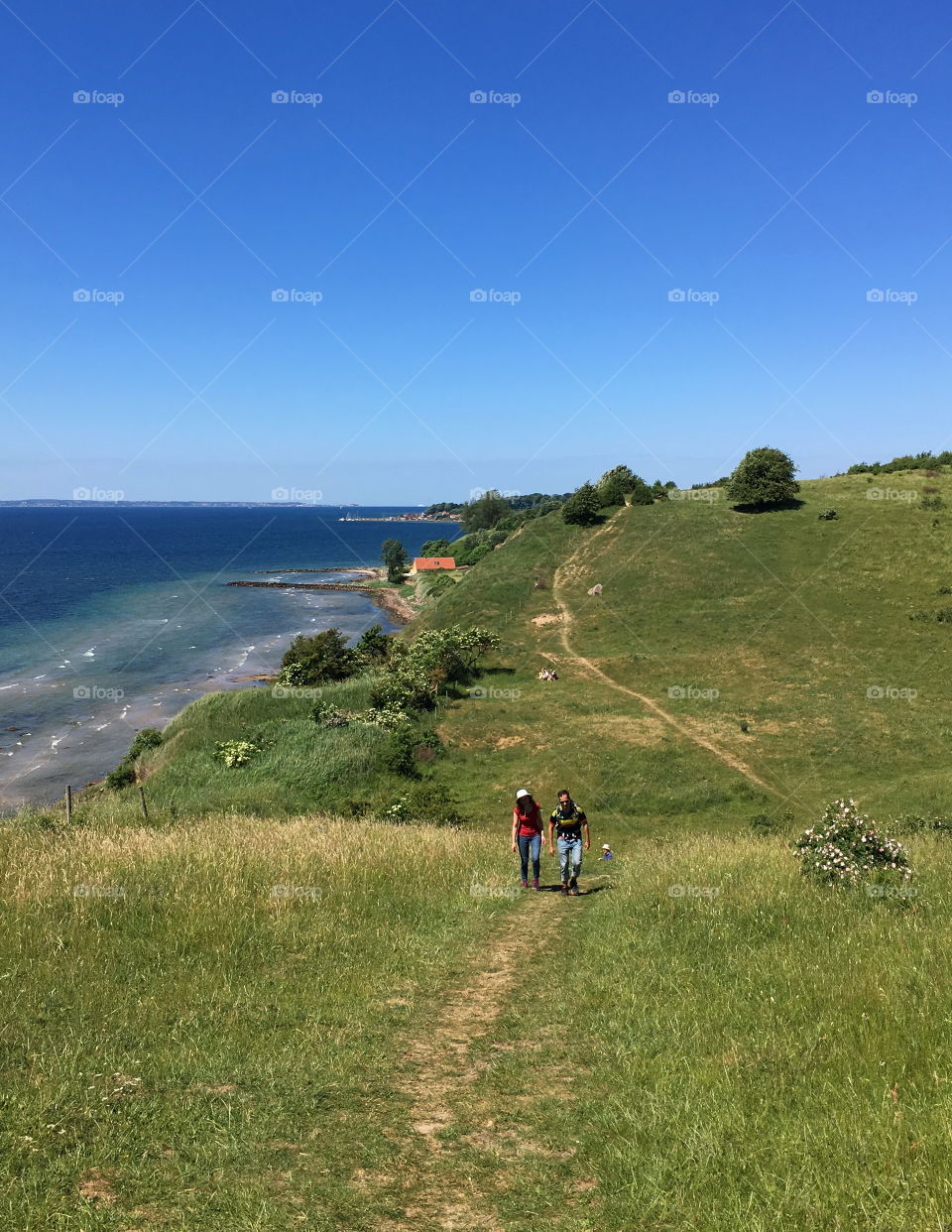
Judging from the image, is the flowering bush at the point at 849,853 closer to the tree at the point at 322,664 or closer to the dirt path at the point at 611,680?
the dirt path at the point at 611,680

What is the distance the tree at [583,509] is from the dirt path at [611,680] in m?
1.85

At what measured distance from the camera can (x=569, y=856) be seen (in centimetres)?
1440

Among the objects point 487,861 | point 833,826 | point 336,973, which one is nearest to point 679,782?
point 487,861

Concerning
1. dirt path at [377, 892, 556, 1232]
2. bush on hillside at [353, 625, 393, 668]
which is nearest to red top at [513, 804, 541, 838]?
dirt path at [377, 892, 556, 1232]

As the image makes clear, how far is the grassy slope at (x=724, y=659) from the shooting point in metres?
30.8

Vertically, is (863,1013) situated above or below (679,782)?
above

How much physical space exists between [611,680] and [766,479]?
1393 inches

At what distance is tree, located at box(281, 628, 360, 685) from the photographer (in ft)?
159

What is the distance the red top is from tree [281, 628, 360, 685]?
113ft

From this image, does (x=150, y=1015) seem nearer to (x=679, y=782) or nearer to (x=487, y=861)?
(x=487, y=861)

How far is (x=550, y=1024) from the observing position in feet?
26.4

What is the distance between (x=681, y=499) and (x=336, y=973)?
76.1 meters

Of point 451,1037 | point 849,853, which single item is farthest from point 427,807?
point 451,1037

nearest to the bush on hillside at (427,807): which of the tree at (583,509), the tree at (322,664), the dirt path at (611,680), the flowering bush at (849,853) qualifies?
the dirt path at (611,680)
